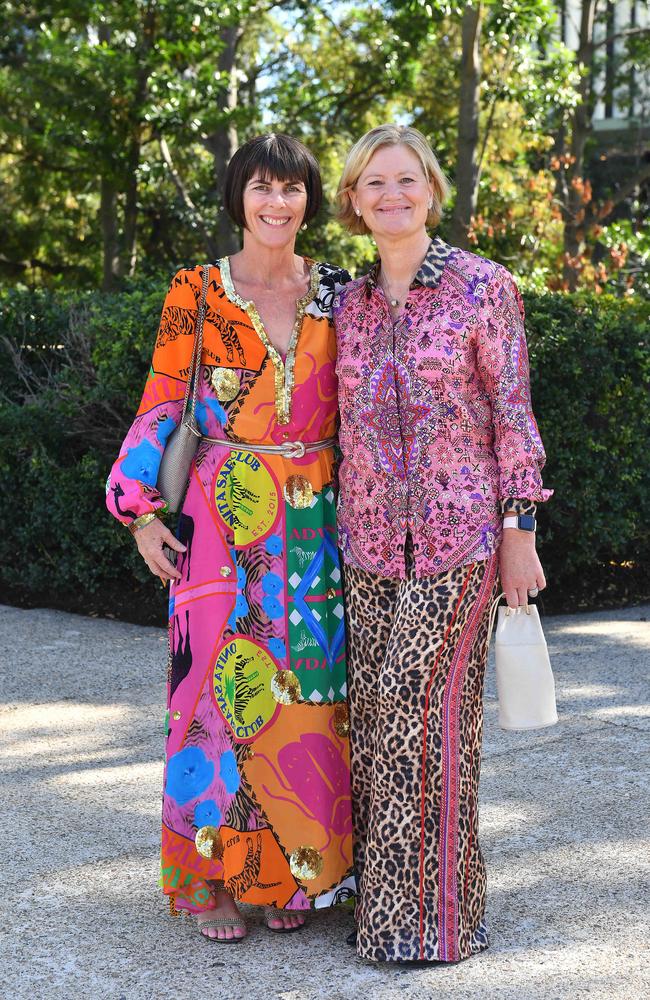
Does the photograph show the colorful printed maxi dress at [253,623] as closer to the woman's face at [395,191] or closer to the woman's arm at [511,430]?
the woman's face at [395,191]

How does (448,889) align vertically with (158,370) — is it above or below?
below

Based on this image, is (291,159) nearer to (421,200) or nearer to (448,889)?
(421,200)

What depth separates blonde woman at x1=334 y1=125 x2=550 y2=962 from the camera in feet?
9.58

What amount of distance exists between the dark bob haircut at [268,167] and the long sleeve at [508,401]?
621mm

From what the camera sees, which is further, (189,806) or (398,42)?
(398,42)

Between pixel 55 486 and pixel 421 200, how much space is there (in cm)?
440

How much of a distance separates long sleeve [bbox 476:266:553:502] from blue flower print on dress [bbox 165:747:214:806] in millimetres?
1045

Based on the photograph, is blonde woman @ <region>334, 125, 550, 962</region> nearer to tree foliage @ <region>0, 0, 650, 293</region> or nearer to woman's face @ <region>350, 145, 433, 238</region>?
woman's face @ <region>350, 145, 433, 238</region>

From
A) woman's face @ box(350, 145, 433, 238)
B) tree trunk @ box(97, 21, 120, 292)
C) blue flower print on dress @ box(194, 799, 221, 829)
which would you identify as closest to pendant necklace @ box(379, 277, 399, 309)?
woman's face @ box(350, 145, 433, 238)

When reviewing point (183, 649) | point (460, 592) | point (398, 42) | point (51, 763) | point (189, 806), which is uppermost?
point (398, 42)

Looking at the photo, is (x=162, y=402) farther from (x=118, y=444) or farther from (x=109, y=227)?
(x=109, y=227)

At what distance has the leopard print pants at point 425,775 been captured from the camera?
295 centimetres

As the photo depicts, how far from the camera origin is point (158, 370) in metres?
3.22

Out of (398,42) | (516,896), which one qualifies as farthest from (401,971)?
(398,42)
